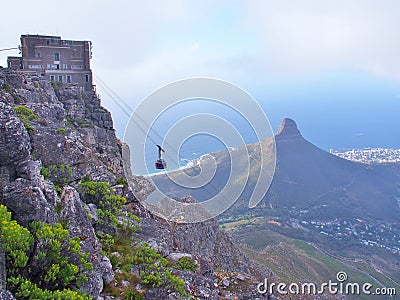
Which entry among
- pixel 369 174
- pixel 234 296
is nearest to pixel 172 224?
pixel 234 296

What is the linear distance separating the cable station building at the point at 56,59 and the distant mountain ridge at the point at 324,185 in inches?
3844

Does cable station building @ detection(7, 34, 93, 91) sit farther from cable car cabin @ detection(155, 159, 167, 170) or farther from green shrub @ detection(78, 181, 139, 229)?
green shrub @ detection(78, 181, 139, 229)

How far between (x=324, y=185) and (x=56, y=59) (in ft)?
457

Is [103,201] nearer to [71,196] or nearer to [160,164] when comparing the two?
[71,196]

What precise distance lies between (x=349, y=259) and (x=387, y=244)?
2838 cm

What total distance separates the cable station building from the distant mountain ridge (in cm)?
9764

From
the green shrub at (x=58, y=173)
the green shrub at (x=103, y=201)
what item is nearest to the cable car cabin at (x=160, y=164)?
the green shrub at (x=103, y=201)

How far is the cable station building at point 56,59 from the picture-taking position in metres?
40.1

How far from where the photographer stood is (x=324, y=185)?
160750mm

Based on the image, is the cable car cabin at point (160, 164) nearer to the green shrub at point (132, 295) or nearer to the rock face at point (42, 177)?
the rock face at point (42, 177)

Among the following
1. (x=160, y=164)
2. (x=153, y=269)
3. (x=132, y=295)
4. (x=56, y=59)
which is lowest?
(x=132, y=295)

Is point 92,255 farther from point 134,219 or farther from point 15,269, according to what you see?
point 134,219

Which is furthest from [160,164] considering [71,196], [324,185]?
[324,185]

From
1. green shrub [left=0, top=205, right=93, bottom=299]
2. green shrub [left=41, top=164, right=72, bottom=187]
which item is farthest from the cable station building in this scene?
green shrub [left=0, top=205, right=93, bottom=299]
